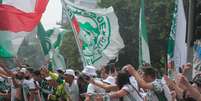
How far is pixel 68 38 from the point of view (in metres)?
65.4

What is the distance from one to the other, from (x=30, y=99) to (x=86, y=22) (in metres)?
3.37

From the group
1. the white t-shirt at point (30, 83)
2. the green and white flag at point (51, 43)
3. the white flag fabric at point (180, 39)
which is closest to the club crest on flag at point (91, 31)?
the white t-shirt at point (30, 83)

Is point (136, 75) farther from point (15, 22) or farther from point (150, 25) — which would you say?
point (150, 25)

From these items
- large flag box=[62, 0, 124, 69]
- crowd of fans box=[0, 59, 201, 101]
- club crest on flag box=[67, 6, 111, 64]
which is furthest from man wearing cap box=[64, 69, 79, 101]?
club crest on flag box=[67, 6, 111, 64]

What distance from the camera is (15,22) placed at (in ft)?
45.2

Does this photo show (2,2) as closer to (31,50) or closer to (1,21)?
(1,21)

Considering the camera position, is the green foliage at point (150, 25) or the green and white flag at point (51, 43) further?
the green foliage at point (150, 25)

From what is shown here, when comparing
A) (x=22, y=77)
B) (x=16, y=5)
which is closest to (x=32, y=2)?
(x=16, y=5)

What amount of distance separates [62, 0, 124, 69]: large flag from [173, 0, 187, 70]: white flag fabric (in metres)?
3.47

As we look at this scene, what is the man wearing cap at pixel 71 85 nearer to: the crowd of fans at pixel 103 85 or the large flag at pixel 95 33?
the crowd of fans at pixel 103 85

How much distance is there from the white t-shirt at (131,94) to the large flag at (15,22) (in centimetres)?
489

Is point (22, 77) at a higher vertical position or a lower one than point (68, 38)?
higher

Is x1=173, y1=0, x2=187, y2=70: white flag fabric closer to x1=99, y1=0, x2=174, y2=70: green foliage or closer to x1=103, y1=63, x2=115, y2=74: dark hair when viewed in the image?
x1=103, y1=63, x2=115, y2=74: dark hair

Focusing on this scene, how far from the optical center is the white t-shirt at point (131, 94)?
9.05 meters
